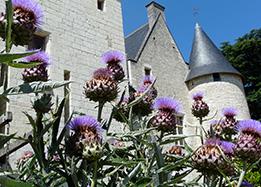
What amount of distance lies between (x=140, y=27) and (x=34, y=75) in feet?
40.8

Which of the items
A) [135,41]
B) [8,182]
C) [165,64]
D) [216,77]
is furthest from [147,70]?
[8,182]

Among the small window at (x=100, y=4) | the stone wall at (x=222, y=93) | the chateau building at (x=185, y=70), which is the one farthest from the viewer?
the stone wall at (x=222, y=93)

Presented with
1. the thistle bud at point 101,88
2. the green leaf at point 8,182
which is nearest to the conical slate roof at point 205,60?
the thistle bud at point 101,88

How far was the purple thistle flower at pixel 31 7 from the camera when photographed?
1.41m

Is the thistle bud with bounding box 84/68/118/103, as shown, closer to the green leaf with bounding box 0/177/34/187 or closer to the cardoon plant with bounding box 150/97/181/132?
the cardoon plant with bounding box 150/97/181/132

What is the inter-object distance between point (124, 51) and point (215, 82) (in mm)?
4788

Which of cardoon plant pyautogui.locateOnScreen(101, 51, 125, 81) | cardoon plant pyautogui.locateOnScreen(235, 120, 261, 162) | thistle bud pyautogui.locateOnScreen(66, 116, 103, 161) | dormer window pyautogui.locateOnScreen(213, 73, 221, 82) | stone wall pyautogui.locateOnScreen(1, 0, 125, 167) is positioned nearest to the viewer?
thistle bud pyautogui.locateOnScreen(66, 116, 103, 161)

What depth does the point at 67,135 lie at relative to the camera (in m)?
1.43

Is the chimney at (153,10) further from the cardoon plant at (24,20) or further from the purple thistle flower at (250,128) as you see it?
the cardoon plant at (24,20)

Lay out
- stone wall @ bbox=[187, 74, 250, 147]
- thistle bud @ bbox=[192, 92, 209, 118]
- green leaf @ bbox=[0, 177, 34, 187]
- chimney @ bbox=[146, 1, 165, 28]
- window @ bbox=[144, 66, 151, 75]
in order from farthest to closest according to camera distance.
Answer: chimney @ bbox=[146, 1, 165, 28], stone wall @ bbox=[187, 74, 250, 147], window @ bbox=[144, 66, 151, 75], thistle bud @ bbox=[192, 92, 209, 118], green leaf @ bbox=[0, 177, 34, 187]

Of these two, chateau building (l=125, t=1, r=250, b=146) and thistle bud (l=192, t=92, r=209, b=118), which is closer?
thistle bud (l=192, t=92, r=209, b=118)

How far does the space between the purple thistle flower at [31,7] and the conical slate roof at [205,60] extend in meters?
11.6

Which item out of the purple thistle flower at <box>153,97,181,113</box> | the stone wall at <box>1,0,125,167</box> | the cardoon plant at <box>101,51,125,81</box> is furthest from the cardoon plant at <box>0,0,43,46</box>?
the stone wall at <box>1,0,125,167</box>

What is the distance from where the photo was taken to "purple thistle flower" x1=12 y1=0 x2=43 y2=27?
141 cm
